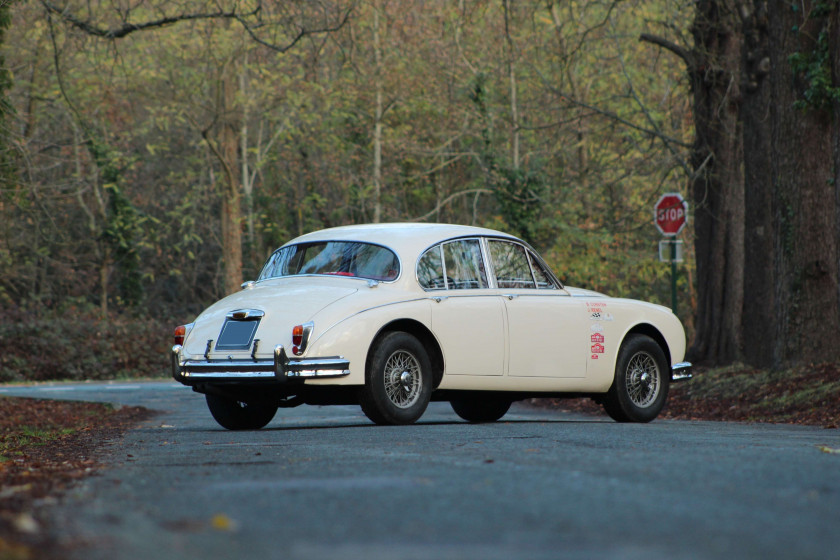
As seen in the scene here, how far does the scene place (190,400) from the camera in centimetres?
1958

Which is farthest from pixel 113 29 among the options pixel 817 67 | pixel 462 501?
pixel 462 501

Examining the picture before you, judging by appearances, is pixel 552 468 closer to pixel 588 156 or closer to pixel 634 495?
pixel 634 495

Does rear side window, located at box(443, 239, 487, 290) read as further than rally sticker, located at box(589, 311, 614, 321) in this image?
No

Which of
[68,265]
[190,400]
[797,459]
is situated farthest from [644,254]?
[797,459]

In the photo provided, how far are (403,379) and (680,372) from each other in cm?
362

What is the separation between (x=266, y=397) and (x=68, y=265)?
3072 centimetres

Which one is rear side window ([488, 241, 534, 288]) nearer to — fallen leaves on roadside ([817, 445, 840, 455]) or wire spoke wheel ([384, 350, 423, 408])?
wire spoke wheel ([384, 350, 423, 408])

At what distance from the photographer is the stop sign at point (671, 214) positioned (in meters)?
20.0

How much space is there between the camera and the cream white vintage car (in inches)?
393

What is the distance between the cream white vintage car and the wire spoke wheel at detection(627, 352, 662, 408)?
14 mm

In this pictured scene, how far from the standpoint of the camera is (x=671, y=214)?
20250mm

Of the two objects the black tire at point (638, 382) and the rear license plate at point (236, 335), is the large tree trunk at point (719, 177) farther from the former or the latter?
the rear license plate at point (236, 335)

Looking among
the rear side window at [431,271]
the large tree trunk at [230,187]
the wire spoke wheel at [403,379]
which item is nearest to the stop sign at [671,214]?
the rear side window at [431,271]

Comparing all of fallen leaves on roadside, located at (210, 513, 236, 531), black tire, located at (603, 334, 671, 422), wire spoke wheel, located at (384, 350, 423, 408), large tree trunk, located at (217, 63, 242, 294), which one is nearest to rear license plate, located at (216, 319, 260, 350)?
wire spoke wheel, located at (384, 350, 423, 408)
